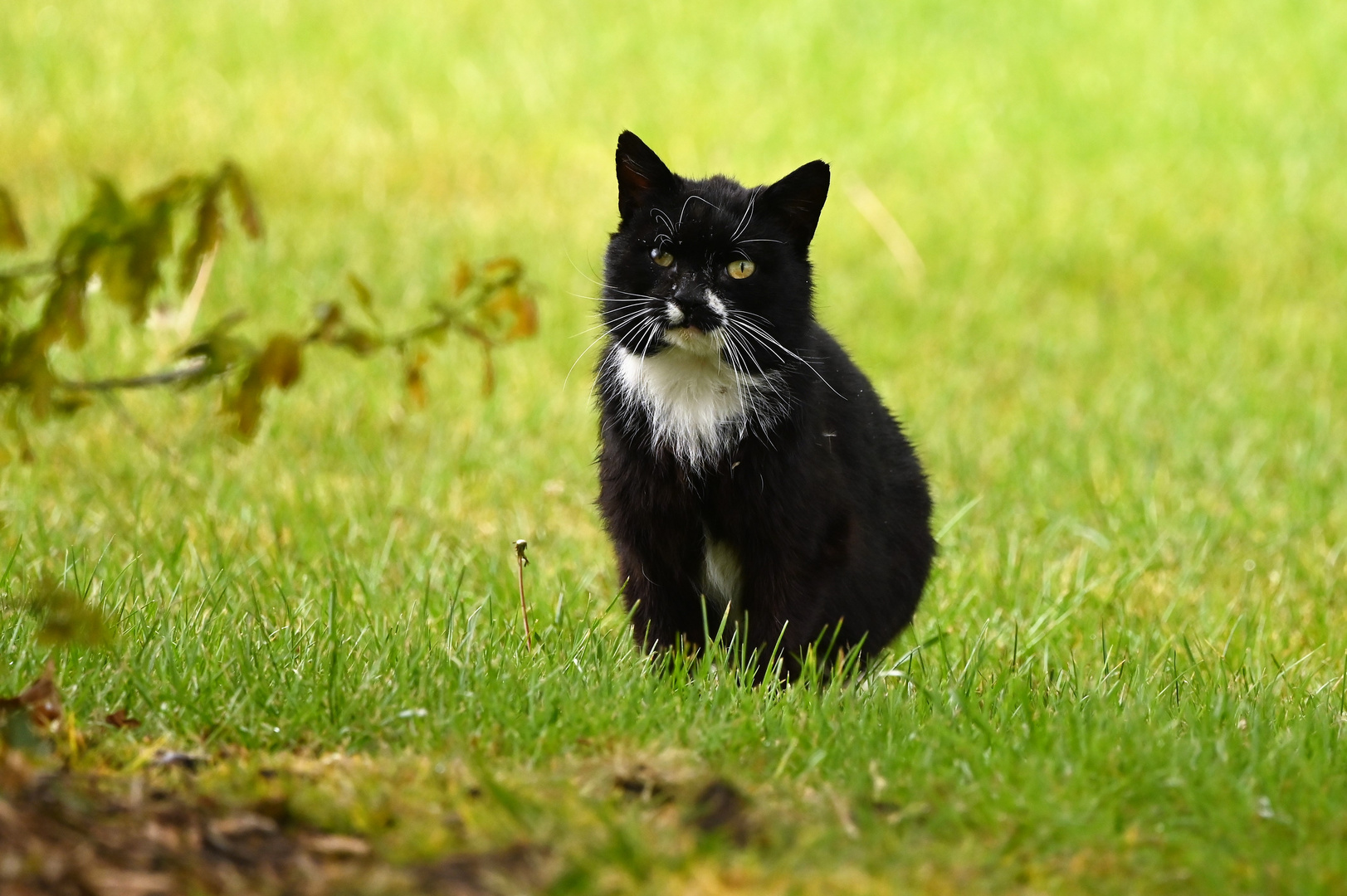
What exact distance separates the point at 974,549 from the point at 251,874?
3797 mm

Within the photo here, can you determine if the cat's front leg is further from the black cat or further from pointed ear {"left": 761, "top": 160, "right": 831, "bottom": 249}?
pointed ear {"left": 761, "top": 160, "right": 831, "bottom": 249}

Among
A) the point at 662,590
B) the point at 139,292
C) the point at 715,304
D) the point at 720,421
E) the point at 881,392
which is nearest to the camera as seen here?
the point at 139,292

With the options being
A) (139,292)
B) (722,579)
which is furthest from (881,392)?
(139,292)

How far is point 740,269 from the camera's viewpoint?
3.63 meters

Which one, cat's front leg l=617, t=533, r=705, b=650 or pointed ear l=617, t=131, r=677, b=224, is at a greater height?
pointed ear l=617, t=131, r=677, b=224

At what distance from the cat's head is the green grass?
0.42 meters

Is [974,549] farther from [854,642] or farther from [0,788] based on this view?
[0,788]

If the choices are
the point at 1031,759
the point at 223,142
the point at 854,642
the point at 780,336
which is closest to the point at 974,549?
the point at 854,642

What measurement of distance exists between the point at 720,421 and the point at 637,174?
26.4 inches

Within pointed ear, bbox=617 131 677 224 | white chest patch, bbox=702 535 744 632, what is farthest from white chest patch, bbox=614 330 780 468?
pointed ear, bbox=617 131 677 224

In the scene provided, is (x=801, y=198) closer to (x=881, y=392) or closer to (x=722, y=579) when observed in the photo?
(x=722, y=579)

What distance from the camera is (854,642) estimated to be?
13.2 feet

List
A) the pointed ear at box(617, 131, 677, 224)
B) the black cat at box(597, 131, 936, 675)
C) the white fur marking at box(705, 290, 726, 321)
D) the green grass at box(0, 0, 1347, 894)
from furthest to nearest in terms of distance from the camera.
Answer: the pointed ear at box(617, 131, 677, 224) < the black cat at box(597, 131, 936, 675) < the white fur marking at box(705, 290, 726, 321) < the green grass at box(0, 0, 1347, 894)

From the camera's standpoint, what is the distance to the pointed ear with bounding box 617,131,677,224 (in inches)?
146
